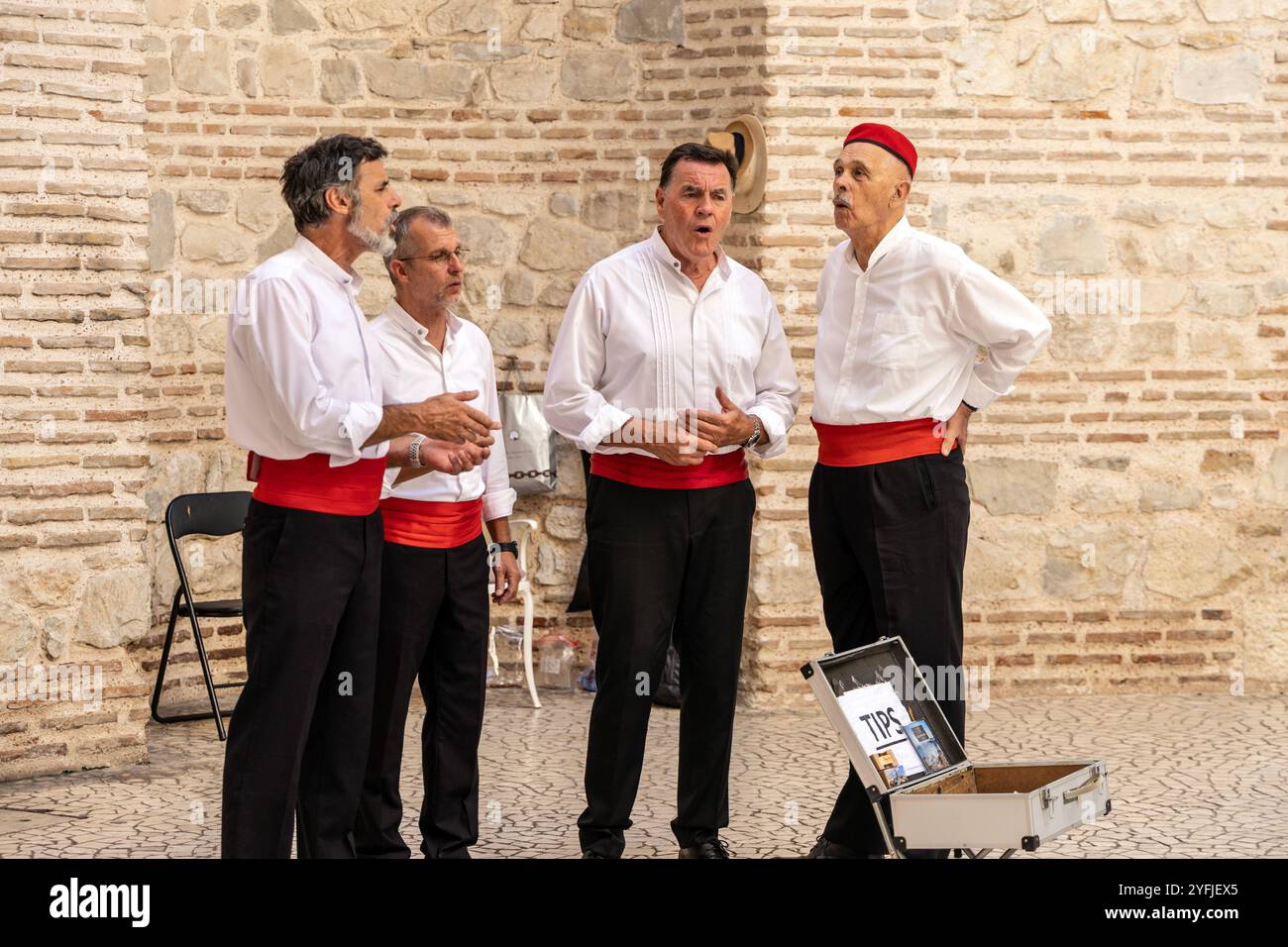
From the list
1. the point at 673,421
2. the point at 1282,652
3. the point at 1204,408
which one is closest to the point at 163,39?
the point at 673,421

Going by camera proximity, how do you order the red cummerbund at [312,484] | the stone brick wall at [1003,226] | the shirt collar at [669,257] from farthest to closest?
the stone brick wall at [1003,226] < the shirt collar at [669,257] < the red cummerbund at [312,484]

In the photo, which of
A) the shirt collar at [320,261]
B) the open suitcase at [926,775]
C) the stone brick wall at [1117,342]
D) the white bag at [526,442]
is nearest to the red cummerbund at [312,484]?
the shirt collar at [320,261]

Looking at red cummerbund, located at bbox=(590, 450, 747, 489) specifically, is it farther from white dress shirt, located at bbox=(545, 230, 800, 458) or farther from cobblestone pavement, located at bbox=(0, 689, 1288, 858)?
cobblestone pavement, located at bbox=(0, 689, 1288, 858)

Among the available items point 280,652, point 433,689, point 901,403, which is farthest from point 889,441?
point 280,652

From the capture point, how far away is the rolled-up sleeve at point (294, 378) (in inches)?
145

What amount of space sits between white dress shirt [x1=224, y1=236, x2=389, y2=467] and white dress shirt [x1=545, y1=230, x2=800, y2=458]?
852 millimetres

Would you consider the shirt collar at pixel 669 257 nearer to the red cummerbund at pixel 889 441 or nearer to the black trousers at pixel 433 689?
the red cummerbund at pixel 889 441

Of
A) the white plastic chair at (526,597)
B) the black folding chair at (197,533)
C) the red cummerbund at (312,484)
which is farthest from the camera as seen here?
the white plastic chair at (526,597)

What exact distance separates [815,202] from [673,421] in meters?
2.93

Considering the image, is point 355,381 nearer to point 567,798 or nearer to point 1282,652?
point 567,798

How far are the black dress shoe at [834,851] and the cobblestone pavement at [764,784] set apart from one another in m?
0.23

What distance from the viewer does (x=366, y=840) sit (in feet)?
14.5

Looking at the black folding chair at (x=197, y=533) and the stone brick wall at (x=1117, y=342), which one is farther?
the stone brick wall at (x=1117, y=342)
